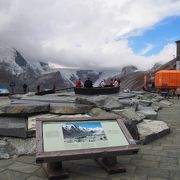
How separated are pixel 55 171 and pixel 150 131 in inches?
138

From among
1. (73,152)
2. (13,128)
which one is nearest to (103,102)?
(13,128)

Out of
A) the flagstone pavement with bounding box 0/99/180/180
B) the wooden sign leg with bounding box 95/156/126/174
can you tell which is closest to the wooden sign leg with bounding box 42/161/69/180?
the flagstone pavement with bounding box 0/99/180/180

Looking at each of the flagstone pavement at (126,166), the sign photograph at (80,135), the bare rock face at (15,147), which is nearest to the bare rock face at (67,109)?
the bare rock face at (15,147)

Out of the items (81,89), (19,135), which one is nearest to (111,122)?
(19,135)

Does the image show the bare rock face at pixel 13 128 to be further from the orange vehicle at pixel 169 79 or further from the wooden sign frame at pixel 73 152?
the orange vehicle at pixel 169 79

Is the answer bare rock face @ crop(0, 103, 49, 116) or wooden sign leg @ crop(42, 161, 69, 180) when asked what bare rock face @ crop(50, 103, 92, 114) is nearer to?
bare rock face @ crop(0, 103, 49, 116)

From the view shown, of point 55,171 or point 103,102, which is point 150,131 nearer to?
point 103,102

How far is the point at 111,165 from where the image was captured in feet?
17.6

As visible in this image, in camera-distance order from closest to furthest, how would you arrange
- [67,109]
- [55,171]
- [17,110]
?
[55,171] → [17,110] → [67,109]

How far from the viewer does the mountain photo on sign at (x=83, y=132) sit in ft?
17.0

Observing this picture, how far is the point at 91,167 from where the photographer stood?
5.50 metres

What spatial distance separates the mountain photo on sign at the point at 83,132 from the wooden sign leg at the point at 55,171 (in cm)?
42

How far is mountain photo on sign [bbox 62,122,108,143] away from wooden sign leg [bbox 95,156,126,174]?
1.34 feet

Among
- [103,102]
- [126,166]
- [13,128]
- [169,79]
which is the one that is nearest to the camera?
[126,166]
